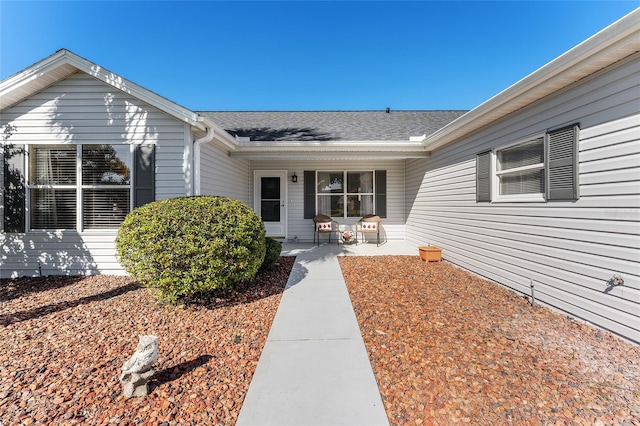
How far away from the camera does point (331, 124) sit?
860 cm

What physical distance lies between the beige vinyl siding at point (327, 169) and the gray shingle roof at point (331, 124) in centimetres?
92

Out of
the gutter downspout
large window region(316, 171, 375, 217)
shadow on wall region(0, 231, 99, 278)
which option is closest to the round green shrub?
the gutter downspout


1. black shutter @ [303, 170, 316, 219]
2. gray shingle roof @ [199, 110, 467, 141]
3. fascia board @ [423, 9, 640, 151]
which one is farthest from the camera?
black shutter @ [303, 170, 316, 219]

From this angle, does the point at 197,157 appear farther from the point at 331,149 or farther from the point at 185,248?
the point at 331,149

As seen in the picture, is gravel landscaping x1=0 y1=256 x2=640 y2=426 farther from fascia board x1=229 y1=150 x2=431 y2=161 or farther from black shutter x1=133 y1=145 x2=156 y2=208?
fascia board x1=229 y1=150 x2=431 y2=161

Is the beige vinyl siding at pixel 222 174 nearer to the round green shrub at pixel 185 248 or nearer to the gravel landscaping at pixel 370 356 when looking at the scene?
the round green shrub at pixel 185 248

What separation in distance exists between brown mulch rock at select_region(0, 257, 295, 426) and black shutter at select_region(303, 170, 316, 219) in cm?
410

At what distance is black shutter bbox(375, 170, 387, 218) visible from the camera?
317 inches

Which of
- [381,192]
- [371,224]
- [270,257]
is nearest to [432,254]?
[371,224]

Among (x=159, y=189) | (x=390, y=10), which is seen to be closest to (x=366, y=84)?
(x=390, y=10)

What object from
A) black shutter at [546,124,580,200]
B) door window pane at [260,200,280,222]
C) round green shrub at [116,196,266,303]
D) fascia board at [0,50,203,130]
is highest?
fascia board at [0,50,203,130]

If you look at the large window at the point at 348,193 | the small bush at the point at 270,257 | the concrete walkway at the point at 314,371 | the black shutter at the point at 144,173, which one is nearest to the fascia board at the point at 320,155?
the large window at the point at 348,193

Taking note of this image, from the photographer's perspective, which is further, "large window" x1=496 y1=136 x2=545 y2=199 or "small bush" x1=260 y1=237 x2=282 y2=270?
"small bush" x1=260 y1=237 x2=282 y2=270

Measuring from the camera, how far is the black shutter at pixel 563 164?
3.00 metres
